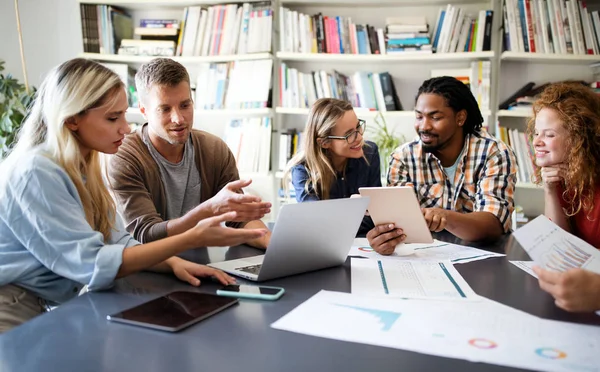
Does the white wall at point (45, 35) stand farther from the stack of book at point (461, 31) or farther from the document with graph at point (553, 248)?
the document with graph at point (553, 248)

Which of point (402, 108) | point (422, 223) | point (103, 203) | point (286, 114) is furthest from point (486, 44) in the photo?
point (103, 203)

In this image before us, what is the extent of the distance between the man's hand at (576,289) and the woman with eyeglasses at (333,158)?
1.23 metres

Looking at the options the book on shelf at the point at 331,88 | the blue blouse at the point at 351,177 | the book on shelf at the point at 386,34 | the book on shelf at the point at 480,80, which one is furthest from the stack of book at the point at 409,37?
the blue blouse at the point at 351,177

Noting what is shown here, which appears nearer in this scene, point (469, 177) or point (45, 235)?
point (45, 235)

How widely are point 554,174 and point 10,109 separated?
8.90 ft

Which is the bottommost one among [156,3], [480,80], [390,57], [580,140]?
[580,140]

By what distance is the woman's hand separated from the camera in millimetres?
1062

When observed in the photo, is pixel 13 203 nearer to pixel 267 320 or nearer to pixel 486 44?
pixel 267 320

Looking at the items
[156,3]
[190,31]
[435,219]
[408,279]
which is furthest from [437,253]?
[156,3]

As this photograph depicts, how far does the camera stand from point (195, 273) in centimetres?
112

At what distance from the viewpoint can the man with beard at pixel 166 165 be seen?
157cm

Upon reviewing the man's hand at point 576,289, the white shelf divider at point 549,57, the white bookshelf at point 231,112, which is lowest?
the man's hand at point 576,289

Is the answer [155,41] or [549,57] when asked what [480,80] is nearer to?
[549,57]

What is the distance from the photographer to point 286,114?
3350 millimetres
